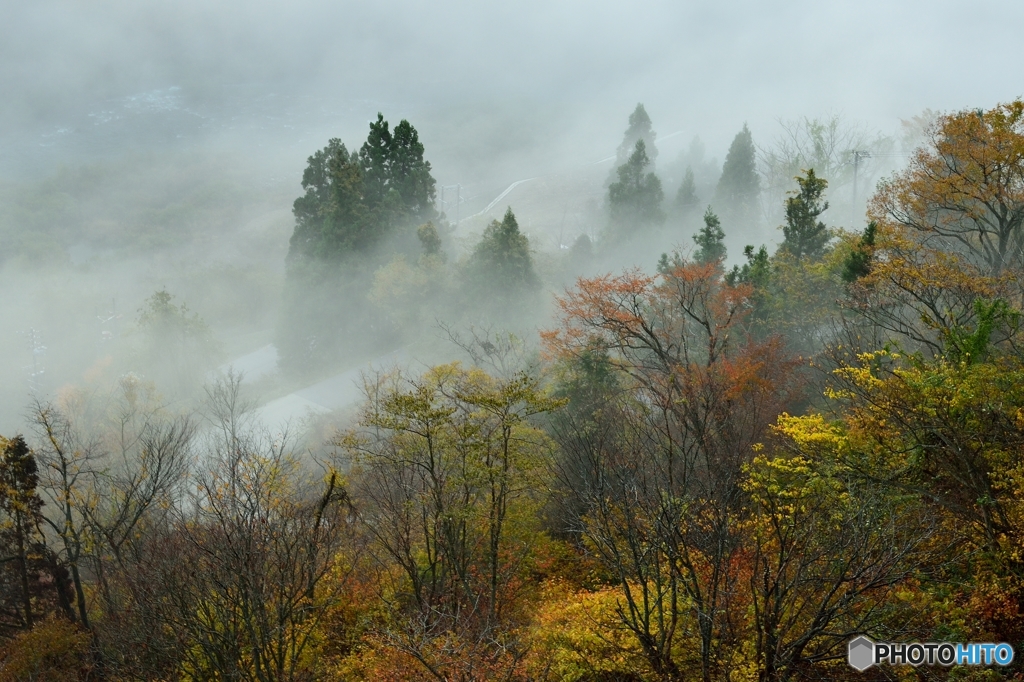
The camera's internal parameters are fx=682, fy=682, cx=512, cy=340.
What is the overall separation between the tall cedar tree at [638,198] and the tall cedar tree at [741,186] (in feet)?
25.7

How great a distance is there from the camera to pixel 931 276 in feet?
66.7

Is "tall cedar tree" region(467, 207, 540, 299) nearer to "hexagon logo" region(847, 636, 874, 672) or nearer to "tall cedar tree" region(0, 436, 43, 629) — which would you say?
"tall cedar tree" region(0, 436, 43, 629)

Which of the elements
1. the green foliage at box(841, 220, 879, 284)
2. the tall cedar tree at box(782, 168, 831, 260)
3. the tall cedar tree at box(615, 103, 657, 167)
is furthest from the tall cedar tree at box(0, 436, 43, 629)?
the tall cedar tree at box(615, 103, 657, 167)

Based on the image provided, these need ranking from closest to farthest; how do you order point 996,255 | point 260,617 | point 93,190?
point 260,617 → point 996,255 → point 93,190

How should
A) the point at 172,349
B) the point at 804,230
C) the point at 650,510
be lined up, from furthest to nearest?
the point at 172,349
the point at 804,230
the point at 650,510

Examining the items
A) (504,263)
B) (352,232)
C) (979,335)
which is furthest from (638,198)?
(979,335)

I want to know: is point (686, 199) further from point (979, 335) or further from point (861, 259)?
point (979, 335)

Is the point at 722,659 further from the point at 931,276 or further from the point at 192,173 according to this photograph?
the point at 192,173

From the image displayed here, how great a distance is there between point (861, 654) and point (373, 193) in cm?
4885

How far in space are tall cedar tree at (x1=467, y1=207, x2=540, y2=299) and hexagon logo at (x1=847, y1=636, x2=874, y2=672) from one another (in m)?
39.9

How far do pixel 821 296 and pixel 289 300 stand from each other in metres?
42.8

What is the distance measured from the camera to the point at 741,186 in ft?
229

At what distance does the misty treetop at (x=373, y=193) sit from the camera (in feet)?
172

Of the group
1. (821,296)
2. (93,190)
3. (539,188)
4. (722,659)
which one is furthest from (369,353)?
(93,190)
